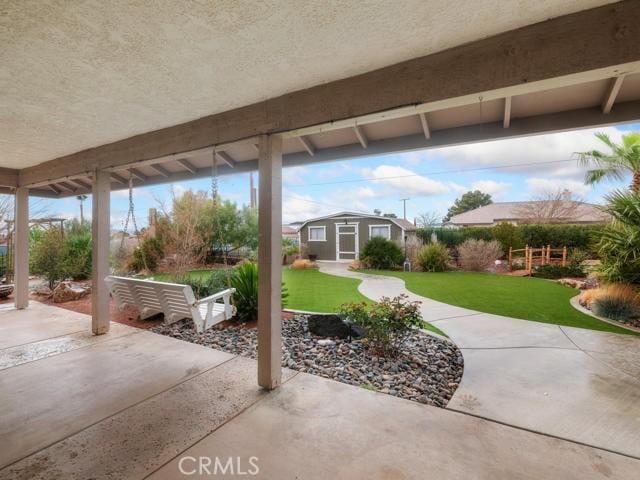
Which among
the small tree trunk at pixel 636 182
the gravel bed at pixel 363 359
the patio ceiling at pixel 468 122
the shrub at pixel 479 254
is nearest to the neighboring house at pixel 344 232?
the shrub at pixel 479 254

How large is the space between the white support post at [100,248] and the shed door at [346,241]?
10.2 meters

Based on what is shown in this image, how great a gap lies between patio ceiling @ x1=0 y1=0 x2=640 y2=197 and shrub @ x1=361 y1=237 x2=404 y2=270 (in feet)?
26.4

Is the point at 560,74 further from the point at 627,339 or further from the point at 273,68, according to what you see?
the point at 627,339

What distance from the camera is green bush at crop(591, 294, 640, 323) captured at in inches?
193

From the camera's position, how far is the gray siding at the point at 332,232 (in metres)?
13.1

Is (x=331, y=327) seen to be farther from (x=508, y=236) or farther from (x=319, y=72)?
(x=508, y=236)

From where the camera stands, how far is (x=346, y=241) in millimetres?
13508

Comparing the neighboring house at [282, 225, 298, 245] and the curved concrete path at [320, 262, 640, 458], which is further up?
the neighboring house at [282, 225, 298, 245]

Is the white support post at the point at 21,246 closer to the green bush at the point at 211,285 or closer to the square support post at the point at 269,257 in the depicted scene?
the green bush at the point at 211,285

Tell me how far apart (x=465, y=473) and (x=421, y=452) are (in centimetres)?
26

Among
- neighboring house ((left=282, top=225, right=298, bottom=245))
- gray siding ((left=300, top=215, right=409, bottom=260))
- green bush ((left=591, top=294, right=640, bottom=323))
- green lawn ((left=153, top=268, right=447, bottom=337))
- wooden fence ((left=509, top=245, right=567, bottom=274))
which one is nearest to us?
green bush ((left=591, top=294, right=640, bottom=323))

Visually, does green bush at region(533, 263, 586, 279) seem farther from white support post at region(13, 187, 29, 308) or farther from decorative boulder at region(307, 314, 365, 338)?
white support post at region(13, 187, 29, 308)

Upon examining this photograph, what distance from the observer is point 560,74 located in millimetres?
1593

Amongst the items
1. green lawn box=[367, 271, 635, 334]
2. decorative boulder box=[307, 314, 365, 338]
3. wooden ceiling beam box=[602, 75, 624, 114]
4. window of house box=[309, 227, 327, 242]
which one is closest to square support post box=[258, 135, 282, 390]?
decorative boulder box=[307, 314, 365, 338]
